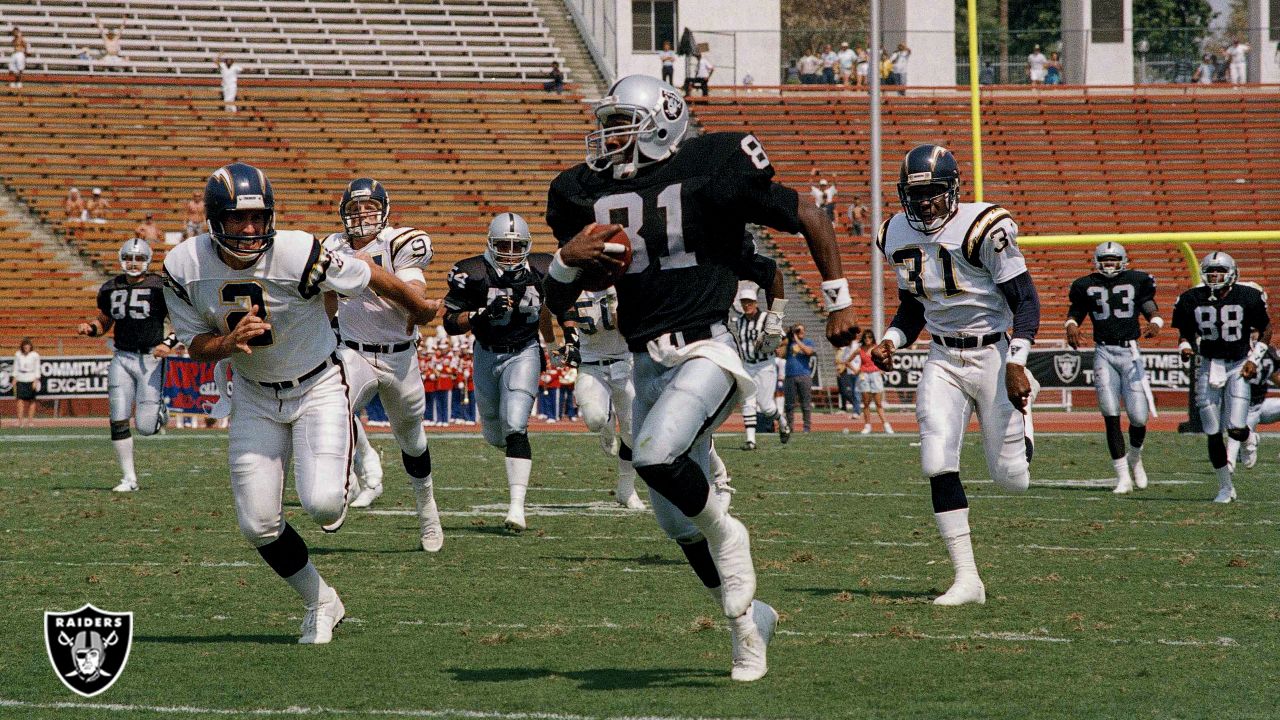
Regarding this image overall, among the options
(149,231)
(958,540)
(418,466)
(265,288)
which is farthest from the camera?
(149,231)

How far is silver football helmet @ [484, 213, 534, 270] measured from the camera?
9664mm

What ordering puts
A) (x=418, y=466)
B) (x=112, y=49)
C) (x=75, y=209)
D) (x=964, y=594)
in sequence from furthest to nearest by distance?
(x=112, y=49) < (x=75, y=209) < (x=418, y=466) < (x=964, y=594)

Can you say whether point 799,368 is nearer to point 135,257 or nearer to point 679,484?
point 135,257

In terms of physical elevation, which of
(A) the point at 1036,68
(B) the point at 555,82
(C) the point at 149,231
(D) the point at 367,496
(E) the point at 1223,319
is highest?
(A) the point at 1036,68

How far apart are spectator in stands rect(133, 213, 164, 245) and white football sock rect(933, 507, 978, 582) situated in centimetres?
2126

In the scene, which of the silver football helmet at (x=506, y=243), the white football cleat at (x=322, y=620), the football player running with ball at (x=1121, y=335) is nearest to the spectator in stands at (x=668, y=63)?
the football player running with ball at (x=1121, y=335)

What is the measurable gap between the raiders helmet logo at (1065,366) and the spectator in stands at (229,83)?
17.0m

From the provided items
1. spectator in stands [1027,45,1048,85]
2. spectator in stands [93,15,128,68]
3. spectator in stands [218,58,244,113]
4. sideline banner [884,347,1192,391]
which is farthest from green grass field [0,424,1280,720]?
spectator in stands [1027,45,1048,85]

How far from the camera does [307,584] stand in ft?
19.2

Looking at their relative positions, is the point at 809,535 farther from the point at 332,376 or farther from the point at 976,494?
the point at 332,376

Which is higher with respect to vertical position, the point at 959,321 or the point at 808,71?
the point at 808,71

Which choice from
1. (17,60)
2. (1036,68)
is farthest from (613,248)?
(1036,68)

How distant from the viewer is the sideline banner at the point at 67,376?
23641 millimetres

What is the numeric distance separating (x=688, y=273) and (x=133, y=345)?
8080 mm
